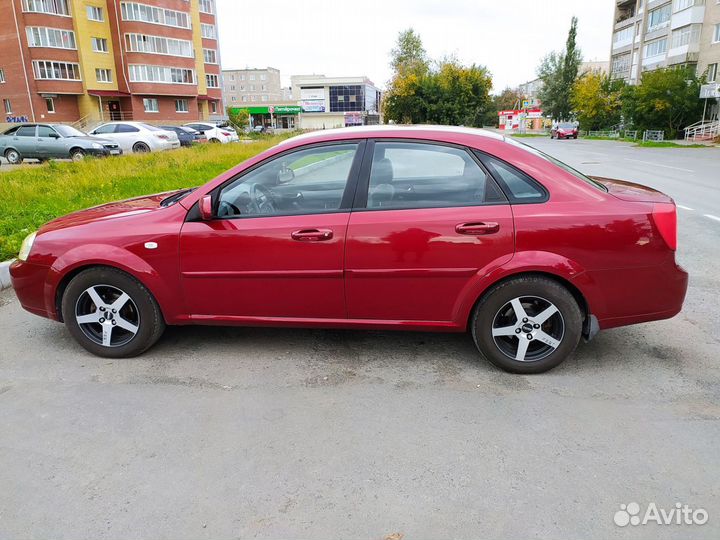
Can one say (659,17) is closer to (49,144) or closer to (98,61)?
(98,61)

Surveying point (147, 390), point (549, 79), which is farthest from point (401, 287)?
point (549, 79)

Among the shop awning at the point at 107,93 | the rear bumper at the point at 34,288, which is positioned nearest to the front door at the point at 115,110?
the shop awning at the point at 107,93

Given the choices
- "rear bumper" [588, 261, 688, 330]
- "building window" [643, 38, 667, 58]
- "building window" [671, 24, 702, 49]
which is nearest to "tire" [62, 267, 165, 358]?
"rear bumper" [588, 261, 688, 330]

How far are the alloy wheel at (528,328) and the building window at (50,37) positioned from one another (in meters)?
54.6

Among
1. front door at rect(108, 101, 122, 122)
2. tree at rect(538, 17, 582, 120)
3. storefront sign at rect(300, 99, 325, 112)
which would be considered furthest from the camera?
storefront sign at rect(300, 99, 325, 112)

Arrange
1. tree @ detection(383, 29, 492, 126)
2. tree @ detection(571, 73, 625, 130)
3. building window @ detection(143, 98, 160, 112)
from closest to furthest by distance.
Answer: tree @ detection(383, 29, 492, 126), building window @ detection(143, 98, 160, 112), tree @ detection(571, 73, 625, 130)

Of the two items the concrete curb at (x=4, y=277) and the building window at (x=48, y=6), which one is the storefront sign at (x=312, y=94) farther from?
the concrete curb at (x=4, y=277)

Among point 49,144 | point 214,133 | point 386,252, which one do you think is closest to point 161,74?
point 214,133

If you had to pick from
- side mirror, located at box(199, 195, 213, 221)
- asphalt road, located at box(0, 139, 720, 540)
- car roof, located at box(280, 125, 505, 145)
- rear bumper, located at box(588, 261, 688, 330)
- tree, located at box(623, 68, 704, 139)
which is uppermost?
tree, located at box(623, 68, 704, 139)

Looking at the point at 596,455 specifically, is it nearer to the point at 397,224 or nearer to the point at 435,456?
the point at 435,456

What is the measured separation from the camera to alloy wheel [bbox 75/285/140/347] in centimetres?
405

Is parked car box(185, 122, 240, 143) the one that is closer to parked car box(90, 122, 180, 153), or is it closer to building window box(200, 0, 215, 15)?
parked car box(90, 122, 180, 153)

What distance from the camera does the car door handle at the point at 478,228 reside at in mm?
3553

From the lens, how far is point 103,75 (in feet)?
170
